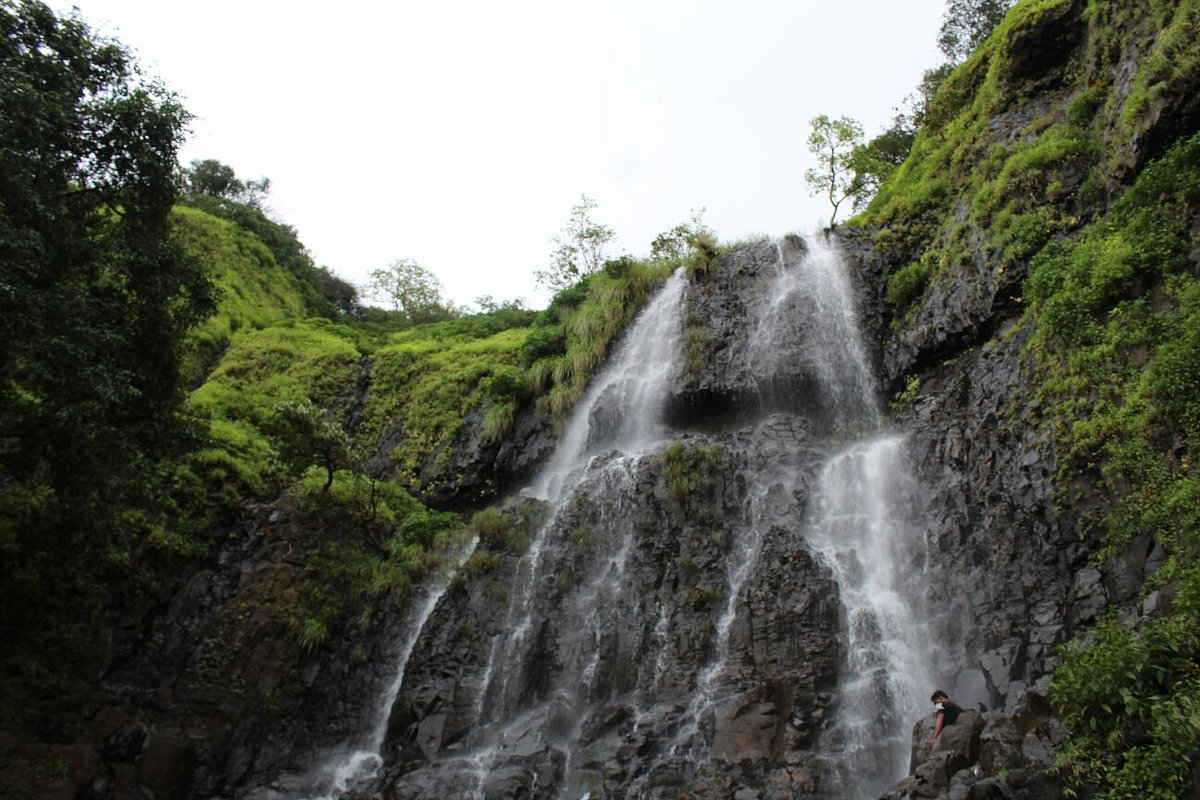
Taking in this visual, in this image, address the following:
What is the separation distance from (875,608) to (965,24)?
28.7m

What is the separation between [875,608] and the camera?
39.0 feet

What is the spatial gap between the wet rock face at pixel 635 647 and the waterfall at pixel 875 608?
0.35m

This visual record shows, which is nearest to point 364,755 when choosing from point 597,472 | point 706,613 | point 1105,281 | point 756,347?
point 706,613

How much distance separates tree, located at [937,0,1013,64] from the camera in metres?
30.6

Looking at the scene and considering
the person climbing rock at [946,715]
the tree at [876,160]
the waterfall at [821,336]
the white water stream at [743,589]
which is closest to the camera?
the person climbing rock at [946,715]

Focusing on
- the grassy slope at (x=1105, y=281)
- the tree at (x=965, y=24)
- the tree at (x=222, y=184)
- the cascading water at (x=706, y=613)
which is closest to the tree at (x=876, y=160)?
the tree at (x=965, y=24)

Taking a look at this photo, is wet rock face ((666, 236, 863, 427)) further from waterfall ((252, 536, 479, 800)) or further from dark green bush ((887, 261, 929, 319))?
waterfall ((252, 536, 479, 800))

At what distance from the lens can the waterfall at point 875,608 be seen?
10.0 metres

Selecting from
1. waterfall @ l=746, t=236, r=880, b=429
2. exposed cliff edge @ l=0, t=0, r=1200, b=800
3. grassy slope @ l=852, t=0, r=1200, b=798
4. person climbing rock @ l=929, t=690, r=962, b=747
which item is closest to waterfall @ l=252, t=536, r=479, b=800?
exposed cliff edge @ l=0, t=0, r=1200, b=800

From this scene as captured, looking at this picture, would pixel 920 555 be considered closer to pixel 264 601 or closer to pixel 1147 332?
pixel 1147 332

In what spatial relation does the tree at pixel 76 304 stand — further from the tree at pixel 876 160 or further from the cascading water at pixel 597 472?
the tree at pixel 876 160

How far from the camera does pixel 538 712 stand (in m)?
12.4

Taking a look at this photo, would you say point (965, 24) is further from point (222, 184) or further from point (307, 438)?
point (222, 184)

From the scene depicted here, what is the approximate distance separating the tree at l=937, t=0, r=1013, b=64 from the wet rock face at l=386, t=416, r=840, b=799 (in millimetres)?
23037
